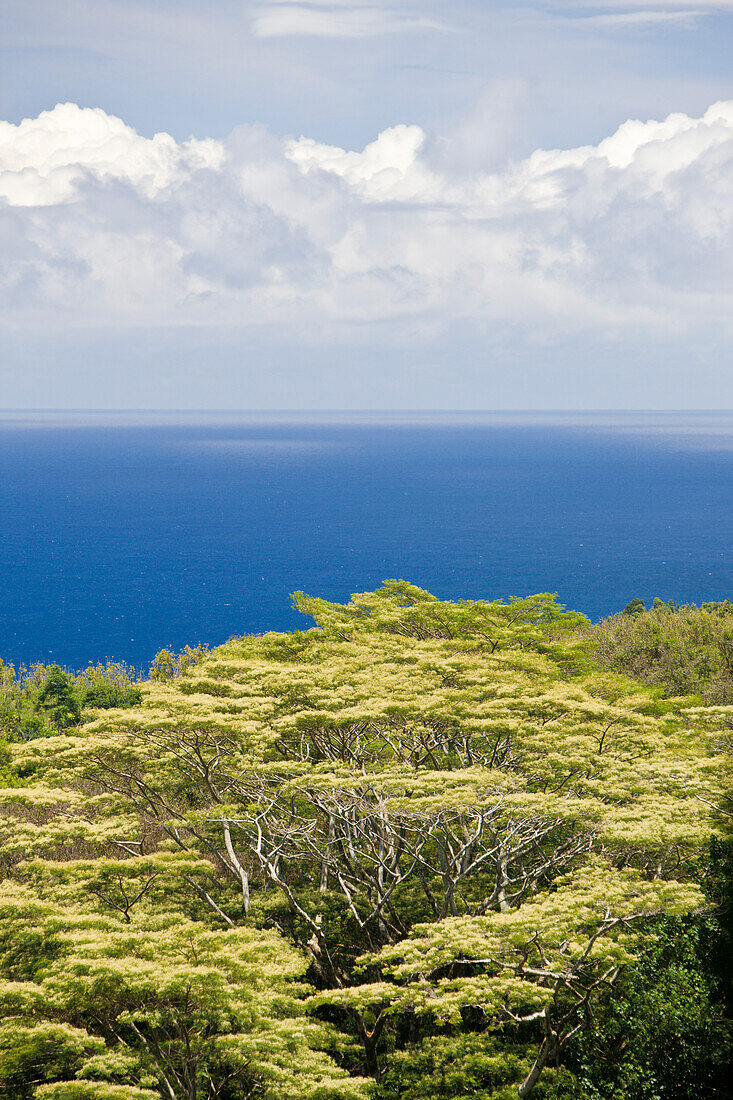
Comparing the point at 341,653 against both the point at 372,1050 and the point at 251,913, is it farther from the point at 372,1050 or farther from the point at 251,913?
the point at 372,1050

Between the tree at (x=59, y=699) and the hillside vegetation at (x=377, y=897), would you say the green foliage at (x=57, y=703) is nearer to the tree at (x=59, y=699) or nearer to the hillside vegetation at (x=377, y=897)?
the tree at (x=59, y=699)

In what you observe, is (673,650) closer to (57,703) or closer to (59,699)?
(59,699)

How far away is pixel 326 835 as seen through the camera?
2128 cm

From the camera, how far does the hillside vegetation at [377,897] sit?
1207 centimetres

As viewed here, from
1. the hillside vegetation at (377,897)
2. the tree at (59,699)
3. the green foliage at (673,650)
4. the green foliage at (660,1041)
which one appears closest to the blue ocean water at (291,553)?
the tree at (59,699)

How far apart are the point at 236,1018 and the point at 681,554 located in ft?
394

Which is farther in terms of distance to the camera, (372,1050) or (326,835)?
(326,835)

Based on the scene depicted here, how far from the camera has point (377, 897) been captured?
57.9 ft

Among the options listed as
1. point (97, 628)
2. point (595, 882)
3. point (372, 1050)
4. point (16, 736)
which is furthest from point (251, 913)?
point (97, 628)

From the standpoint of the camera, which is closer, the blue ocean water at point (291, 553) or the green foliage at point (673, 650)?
the green foliage at point (673, 650)

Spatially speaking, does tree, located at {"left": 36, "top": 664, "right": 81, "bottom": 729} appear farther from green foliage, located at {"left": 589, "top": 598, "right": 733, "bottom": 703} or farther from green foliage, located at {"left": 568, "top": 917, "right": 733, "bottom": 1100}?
green foliage, located at {"left": 568, "top": 917, "right": 733, "bottom": 1100}

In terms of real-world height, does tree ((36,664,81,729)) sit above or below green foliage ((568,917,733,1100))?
below

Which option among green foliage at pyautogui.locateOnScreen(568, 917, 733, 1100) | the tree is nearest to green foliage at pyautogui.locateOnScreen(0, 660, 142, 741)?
the tree

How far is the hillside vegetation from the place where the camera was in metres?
12.1
